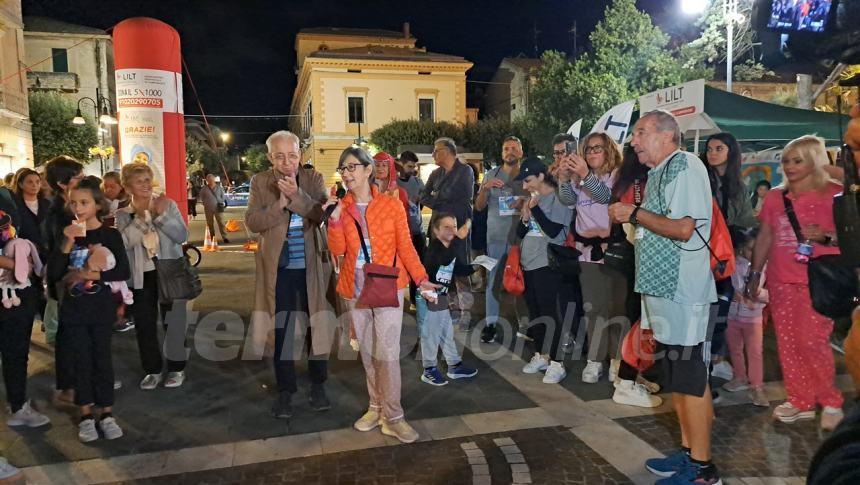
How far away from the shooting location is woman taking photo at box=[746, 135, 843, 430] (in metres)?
3.86

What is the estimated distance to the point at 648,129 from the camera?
10.5 ft

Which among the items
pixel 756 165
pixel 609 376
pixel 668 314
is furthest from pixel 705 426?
pixel 756 165

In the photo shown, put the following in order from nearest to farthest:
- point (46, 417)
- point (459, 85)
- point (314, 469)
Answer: point (314, 469) → point (46, 417) → point (459, 85)

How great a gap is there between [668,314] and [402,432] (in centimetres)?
180

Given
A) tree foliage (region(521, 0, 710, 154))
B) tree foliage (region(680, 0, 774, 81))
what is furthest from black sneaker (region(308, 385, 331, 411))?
tree foliage (region(521, 0, 710, 154))

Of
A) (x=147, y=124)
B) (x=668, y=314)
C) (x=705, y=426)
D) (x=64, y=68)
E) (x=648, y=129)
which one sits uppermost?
(x=64, y=68)

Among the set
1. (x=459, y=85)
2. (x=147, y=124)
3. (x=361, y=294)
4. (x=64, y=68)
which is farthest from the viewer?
(x=459, y=85)

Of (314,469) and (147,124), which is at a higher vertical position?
(147,124)

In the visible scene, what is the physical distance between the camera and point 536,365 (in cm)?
524

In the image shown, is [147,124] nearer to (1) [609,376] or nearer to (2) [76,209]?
(2) [76,209]

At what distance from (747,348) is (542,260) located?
1.70 m

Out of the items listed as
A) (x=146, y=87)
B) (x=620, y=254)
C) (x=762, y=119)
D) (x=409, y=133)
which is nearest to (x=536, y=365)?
(x=620, y=254)

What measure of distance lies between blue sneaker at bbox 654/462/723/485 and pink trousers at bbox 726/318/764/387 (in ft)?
5.27

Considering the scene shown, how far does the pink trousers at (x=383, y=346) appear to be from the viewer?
151 inches
